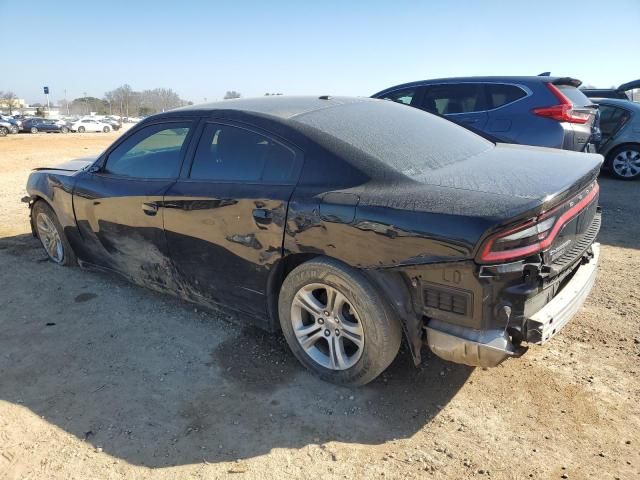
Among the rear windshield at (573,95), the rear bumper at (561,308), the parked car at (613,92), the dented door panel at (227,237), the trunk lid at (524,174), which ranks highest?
the parked car at (613,92)

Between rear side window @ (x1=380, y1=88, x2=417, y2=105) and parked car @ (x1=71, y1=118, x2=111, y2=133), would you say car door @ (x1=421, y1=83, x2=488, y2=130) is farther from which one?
parked car @ (x1=71, y1=118, x2=111, y2=133)

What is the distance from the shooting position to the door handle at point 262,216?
2717 mm

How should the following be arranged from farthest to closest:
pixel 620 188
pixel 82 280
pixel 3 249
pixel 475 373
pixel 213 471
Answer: pixel 620 188 < pixel 3 249 < pixel 82 280 < pixel 475 373 < pixel 213 471

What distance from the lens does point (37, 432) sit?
2.49 m

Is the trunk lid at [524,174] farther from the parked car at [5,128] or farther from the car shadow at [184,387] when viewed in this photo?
the parked car at [5,128]

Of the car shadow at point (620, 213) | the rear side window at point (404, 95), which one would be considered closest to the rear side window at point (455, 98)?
the rear side window at point (404, 95)

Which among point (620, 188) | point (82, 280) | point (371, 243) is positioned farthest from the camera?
point (620, 188)

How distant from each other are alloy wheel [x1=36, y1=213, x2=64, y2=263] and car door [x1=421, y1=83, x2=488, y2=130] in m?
5.07

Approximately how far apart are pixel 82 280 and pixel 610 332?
4.41 meters

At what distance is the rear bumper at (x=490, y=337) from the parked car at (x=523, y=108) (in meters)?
4.17

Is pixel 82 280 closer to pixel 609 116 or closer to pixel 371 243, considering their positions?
pixel 371 243

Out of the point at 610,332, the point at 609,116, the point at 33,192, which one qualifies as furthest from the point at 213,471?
the point at 609,116

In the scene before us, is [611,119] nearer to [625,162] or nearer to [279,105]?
[625,162]

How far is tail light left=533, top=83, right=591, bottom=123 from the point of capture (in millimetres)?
6031
